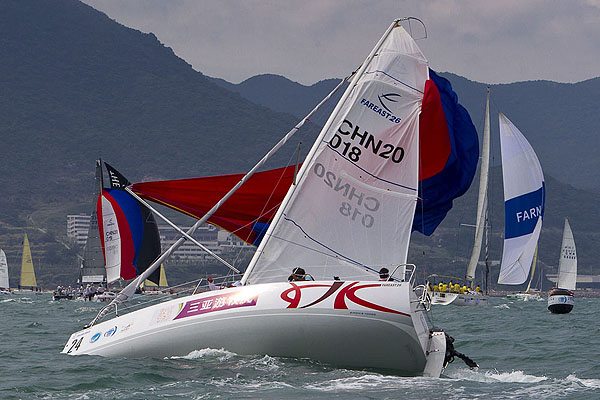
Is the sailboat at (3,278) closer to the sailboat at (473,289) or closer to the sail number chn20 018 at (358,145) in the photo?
the sailboat at (473,289)

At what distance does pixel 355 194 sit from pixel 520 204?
3712cm

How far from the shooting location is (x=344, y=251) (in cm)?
1642

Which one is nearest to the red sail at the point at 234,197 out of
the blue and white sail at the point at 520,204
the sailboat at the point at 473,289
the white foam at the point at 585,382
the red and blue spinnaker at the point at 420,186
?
the red and blue spinnaker at the point at 420,186

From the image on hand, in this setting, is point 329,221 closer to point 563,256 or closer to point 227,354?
point 227,354

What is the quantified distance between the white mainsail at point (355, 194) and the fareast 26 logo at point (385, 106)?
16 millimetres

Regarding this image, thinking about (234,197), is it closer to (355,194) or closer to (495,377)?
(355,194)

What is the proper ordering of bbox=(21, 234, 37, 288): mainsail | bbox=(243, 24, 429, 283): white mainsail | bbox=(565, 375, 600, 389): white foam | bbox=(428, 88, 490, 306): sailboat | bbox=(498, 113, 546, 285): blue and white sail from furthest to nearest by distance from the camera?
bbox=(21, 234, 37, 288): mainsail < bbox=(428, 88, 490, 306): sailboat < bbox=(498, 113, 546, 285): blue and white sail < bbox=(243, 24, 429, 283): white mainsail < bbox=(565, 375, 600, 389): white foam

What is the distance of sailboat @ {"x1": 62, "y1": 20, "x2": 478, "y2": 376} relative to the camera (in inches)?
553

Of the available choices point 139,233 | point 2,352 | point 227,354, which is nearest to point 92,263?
point 139,233

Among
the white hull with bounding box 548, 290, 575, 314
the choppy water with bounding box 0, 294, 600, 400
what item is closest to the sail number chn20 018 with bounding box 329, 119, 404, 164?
the choppy water with bounding box 0, 294, 600, 400

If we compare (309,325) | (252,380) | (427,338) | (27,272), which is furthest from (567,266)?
(27,272)

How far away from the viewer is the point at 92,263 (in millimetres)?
64250

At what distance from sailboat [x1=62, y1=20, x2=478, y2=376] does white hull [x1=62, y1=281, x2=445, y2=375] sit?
2 cm

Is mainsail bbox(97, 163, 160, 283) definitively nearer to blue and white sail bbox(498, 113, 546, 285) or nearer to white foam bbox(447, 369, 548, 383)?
blue and white sail bbox(498, 113, 546, 285)
